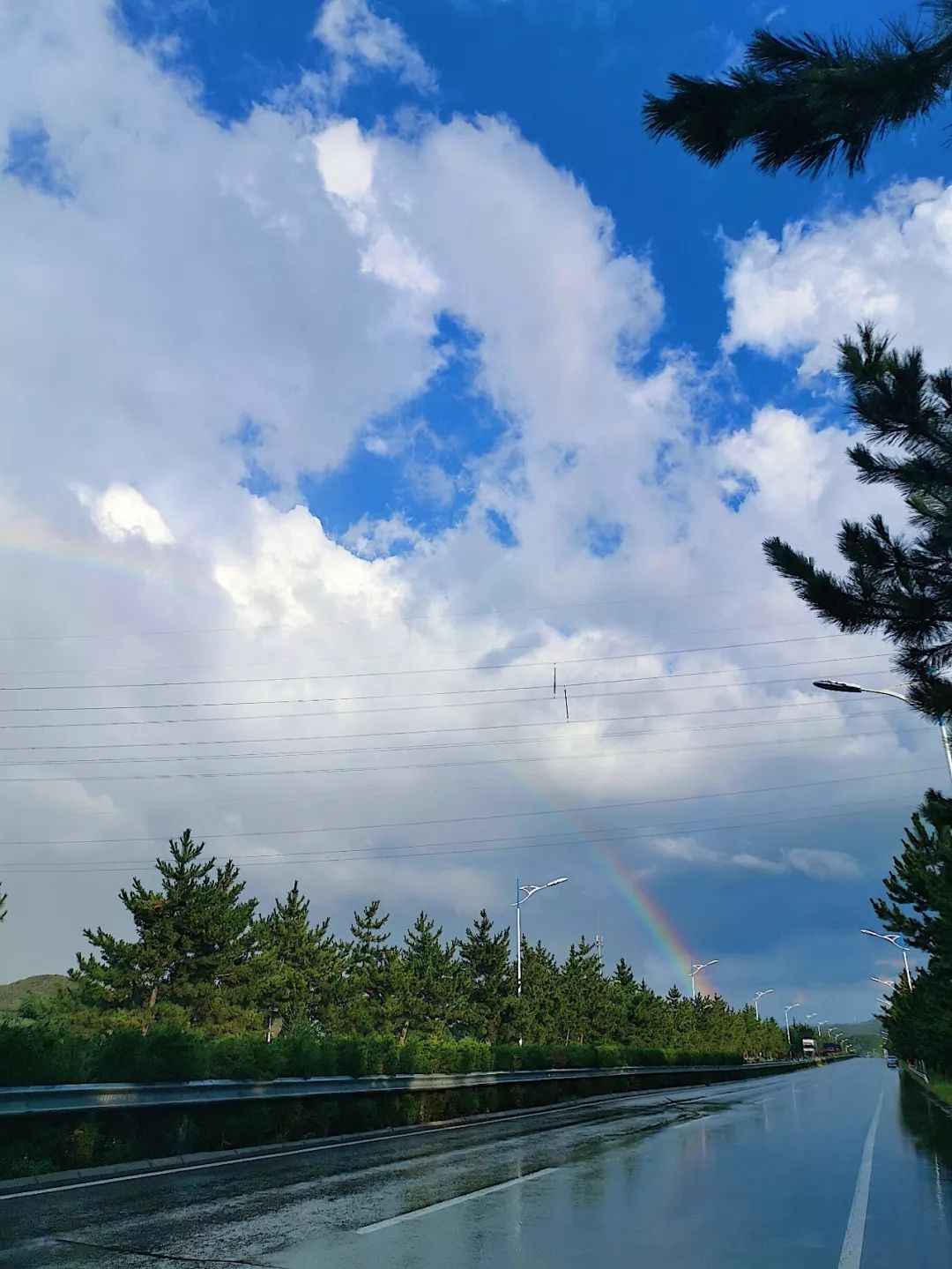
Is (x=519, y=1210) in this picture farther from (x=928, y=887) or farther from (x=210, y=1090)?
(x=928, y=887)

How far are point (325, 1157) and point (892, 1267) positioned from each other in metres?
8.31

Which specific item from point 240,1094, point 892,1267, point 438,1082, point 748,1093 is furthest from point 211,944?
point 892,1267

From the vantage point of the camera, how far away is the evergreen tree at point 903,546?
→ 9469 mm

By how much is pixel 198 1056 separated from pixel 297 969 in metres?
56.9

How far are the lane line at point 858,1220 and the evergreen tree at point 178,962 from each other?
140 feet

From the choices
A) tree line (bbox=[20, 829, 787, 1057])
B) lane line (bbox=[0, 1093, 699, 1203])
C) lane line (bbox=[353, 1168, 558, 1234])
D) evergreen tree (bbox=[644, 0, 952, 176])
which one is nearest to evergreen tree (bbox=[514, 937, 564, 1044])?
tree line (bbox=[20, 829, 787, 1057])

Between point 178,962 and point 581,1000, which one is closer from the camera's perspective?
point 178,962

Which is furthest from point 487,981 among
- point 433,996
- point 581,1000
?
Result: point 581,1000

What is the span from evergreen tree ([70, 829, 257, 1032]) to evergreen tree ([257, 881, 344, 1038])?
314 cm

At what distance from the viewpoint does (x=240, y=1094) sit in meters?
14.0

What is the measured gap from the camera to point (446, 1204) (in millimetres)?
9211

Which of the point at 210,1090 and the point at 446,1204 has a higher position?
the point at 210,1090

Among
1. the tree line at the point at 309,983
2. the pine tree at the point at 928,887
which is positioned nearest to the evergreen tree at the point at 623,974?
the tree line at the point at 309,983

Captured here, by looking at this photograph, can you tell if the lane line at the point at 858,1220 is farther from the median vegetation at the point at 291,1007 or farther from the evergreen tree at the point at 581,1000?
the evergreen tree at the point at 581,1000
